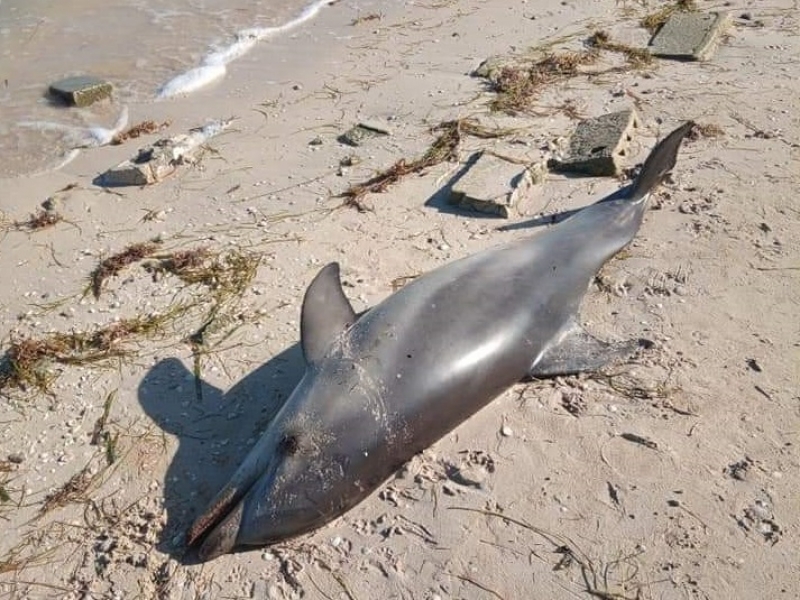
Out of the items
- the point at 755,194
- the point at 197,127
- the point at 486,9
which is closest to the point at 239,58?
the point at 197,127

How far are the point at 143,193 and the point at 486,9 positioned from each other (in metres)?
5.19

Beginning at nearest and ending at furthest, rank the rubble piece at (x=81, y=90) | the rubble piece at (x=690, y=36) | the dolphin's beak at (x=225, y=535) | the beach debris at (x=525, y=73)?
the dolphin's beak at (x=225, y=535), the beach debris at (x=525, y=73), the rubble piece at (x=690, y=36), the rubble piece at (x=81, y=90)

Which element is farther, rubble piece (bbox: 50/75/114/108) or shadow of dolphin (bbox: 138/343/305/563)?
rubble piece (bbox: 50/75/114/108)

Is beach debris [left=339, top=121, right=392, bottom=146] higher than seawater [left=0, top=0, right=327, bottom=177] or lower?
higher

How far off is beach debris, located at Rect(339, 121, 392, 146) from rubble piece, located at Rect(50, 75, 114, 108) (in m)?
2.94

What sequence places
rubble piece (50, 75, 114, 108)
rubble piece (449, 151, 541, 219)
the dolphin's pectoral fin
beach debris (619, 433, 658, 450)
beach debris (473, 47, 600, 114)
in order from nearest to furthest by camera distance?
1. beach debris (619, 433, 658, 450)
2. the dolphin's pectoral fin
3. rubble piece (449, 151, 541, 219)
4. beach debris (473, 47, 600, 114)
5. rubble piece (50, 75, 114, 108)

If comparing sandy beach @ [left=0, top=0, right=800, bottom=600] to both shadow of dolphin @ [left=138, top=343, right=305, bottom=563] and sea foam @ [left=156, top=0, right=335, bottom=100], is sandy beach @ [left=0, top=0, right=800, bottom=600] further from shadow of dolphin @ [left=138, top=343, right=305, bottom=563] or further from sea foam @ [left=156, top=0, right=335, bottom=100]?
sea foam @ [left=156, top=0, right=335, bottom=100]

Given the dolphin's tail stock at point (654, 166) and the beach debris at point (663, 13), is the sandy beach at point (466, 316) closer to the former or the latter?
the dolphin's tail stock at point (654, 166)

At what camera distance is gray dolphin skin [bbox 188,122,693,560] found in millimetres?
3469

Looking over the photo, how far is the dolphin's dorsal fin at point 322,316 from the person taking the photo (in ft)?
13.2

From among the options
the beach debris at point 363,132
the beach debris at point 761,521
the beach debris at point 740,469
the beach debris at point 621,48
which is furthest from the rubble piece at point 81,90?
the beach debris at point 761,521

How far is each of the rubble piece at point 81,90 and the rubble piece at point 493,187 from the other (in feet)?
14.2

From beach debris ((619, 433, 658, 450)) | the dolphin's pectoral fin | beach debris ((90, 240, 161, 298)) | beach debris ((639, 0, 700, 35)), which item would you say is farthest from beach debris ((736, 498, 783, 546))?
beach debris ((639, 0, 700, 35))

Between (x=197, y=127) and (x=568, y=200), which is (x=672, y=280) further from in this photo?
(x=197, y=127)
